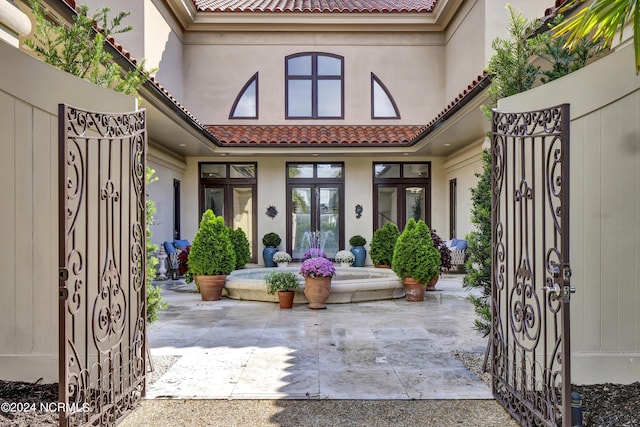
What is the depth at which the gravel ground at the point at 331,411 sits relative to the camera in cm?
328

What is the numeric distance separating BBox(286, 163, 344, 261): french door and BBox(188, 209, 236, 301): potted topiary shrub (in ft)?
19.9

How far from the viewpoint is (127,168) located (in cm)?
402

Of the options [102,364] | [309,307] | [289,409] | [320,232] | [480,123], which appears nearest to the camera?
[102,364]

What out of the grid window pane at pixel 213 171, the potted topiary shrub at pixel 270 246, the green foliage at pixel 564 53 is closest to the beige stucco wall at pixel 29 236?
the green foliage at pixel 564 53

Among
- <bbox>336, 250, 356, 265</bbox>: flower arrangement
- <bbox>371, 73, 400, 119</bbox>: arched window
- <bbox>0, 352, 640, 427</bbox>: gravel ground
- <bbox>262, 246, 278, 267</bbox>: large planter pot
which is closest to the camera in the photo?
<bbox>0, 352, 640, 427</bbox>: gravel ground

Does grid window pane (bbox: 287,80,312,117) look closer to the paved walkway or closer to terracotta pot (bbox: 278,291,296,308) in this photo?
the paved walkway

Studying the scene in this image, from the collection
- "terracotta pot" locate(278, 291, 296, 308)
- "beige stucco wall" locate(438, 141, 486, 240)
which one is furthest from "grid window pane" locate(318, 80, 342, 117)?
"terracotta pot" locate(278, 291, 296, 308)

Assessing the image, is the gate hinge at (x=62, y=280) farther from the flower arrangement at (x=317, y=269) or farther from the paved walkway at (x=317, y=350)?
the flower arrangement at (x=317, y=269)

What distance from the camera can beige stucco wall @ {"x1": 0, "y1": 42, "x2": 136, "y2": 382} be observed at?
378 centimetres

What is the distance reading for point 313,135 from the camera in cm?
1368

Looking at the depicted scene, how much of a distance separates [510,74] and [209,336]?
4456 millimetres

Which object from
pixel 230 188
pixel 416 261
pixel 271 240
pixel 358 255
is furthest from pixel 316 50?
pixel 416 261

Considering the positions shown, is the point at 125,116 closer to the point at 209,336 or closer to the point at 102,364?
the point at 102,364

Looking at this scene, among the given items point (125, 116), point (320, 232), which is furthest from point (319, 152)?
Result: point (125, 116)
